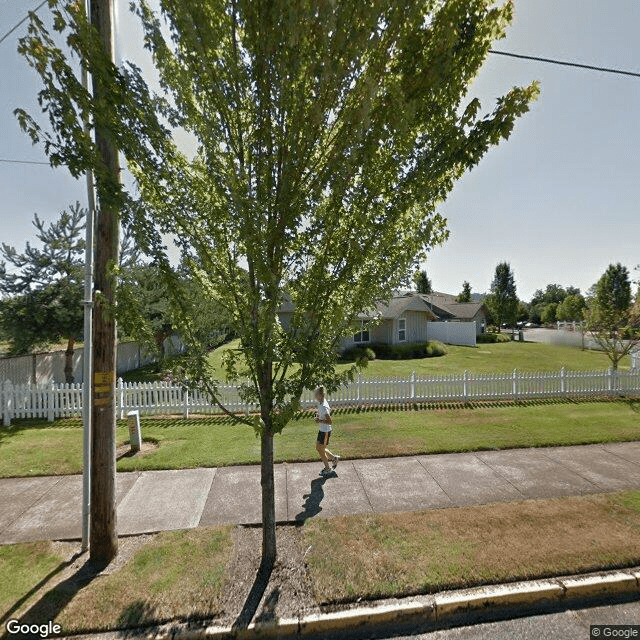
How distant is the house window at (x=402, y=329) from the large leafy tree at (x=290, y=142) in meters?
21.3

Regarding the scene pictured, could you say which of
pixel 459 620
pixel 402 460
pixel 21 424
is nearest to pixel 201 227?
pixel 459 620

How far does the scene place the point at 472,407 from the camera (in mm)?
10242

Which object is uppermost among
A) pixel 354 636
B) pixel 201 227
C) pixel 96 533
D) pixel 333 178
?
pixel 333 178

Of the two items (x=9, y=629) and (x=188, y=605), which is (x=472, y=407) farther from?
(x=9, y=629)

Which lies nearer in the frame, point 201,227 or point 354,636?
point 354,636

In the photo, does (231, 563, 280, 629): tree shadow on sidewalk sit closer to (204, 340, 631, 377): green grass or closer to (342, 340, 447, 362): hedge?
(204, 340, 631, 377): green grass

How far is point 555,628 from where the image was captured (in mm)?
3105

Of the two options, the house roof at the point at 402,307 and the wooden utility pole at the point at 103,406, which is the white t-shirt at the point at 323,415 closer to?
the wooden utility pole at the point at 103,406

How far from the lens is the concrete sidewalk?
4.75 meters

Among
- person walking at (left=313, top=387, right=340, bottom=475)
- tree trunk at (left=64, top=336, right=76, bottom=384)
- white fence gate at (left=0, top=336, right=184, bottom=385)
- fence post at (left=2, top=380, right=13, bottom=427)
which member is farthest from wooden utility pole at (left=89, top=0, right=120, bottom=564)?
tree trunk at (left=64, top=336, right=76, bottom=384)

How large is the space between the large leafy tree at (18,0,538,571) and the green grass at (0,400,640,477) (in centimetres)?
409

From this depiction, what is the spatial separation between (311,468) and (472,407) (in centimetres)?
612

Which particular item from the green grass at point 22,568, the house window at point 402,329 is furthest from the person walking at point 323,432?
the house window at point 402,329

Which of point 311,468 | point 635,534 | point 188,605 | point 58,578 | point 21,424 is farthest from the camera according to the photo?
point 21,424
